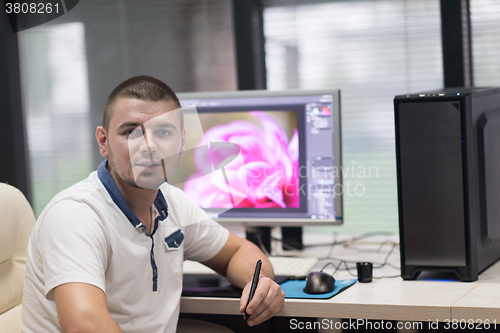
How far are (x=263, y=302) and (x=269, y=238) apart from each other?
23.8 inches

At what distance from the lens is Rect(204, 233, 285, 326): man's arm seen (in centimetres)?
112

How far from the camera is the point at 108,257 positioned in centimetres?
108

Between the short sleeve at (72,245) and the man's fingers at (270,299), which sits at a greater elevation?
the short sleeve at (72,245)

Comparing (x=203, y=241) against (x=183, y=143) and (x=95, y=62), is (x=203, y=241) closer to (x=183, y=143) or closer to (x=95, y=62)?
(x=183, y=143)

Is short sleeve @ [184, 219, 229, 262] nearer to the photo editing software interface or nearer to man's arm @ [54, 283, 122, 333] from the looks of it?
the photo editing software interface

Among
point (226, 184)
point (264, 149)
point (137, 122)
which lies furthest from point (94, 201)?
point (264, 149)

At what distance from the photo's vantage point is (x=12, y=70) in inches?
90.4

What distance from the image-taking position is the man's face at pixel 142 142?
1076mm

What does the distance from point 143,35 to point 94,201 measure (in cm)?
154

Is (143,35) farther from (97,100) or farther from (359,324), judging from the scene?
(359,324)

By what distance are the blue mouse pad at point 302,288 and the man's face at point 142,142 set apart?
1.35 ft

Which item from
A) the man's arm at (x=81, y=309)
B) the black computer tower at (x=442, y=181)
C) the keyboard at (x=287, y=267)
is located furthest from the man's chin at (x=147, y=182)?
the black computer tower at (x=442, y=181)

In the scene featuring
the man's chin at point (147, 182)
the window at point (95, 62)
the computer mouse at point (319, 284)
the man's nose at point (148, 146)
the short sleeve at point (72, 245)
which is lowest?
the computer mouse at point (319, 284)

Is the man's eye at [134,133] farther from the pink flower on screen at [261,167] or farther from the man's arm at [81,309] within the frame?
the pink flower on screen at [261,167]
